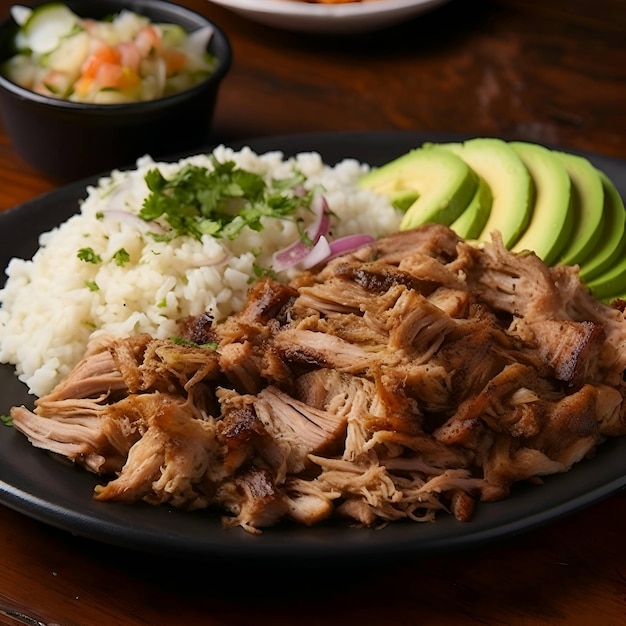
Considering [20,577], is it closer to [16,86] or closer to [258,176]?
[258,176]

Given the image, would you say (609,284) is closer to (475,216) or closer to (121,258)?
(475,216)

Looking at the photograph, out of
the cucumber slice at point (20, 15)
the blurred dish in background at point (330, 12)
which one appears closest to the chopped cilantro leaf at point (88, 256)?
the cucumber slice at point (20, 15)

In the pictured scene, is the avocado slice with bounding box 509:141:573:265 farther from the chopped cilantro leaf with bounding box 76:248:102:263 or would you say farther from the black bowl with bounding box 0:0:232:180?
the black bowl with bounding box 0:0:232:180

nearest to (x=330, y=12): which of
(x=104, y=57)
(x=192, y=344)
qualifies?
(x=104, y=57)

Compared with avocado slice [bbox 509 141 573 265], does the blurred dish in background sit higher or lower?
lower

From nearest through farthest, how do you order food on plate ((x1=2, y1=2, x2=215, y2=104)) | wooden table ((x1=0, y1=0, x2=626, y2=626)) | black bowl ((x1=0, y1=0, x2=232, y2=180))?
wooden table ((x1=0, y1=0, x2=626, y2=626)) → black bowl ((x1=0, y1=0, x2=232, y2=180)) → food on plate ((x1=2, y1=2, x2=215, y2=104))

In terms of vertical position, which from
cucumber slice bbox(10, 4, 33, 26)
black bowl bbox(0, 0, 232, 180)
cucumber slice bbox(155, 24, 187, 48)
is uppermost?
cucumber slice bbox(155, 24, 187, 48)

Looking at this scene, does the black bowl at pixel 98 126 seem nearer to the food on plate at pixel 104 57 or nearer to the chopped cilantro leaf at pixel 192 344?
the food on plate at pixel 104 57

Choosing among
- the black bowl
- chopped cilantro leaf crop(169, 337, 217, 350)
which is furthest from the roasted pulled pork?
the black bowl
